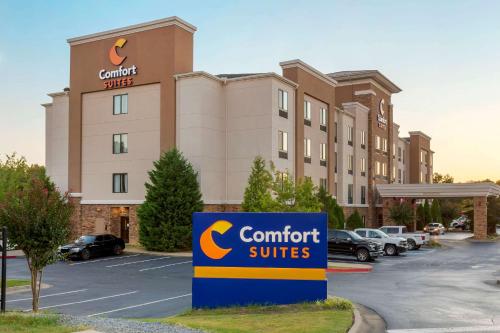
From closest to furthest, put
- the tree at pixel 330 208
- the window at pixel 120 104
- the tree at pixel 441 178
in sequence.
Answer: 1. the window at pixel 120 104
2. the tree at pixel 330 208
3. the tree at pixel 441 178

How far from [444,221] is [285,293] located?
259ft

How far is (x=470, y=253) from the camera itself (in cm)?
4084

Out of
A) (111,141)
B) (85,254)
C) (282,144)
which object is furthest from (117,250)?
(282,144)

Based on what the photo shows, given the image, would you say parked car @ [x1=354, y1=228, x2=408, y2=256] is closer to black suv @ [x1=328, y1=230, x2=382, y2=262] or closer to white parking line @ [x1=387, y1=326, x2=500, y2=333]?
black suv @ [x1=328, y1=230, x2=382, y2=262]

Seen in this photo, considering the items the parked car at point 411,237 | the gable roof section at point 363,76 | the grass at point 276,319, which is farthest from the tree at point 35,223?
the gable roof section at point 363,76

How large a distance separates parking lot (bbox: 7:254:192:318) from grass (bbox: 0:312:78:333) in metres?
4.50

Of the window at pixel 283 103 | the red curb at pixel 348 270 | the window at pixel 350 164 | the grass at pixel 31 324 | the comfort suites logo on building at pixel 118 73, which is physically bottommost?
the red curb at pixel 348 270

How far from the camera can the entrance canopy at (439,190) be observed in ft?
190

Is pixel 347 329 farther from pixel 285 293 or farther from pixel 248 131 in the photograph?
pixel 248 131

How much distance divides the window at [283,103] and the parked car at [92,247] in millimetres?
15150

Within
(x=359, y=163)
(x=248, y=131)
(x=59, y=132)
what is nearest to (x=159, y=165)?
(x=248, y=131)

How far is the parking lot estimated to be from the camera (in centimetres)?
1736

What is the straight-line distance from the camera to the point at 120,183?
144ft

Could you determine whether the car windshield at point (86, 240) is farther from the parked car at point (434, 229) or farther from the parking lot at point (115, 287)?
the parked car at point (434, 229)
